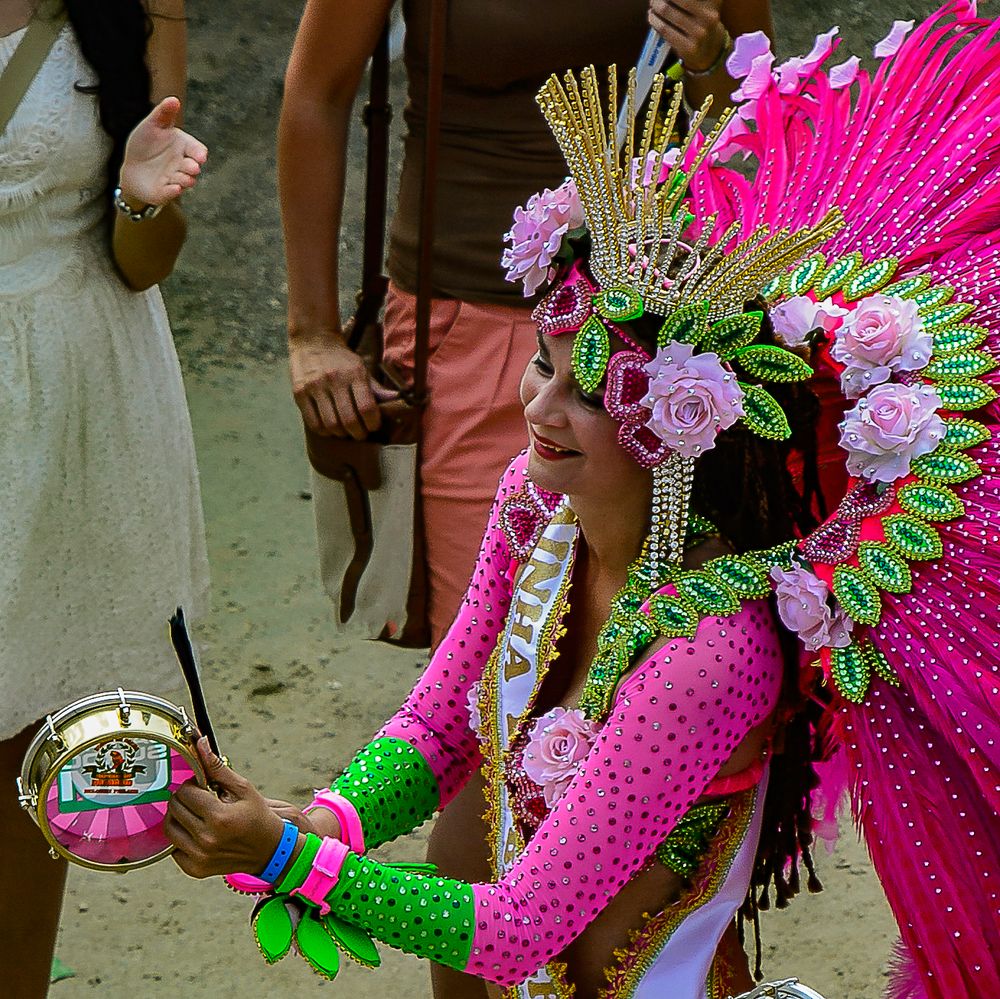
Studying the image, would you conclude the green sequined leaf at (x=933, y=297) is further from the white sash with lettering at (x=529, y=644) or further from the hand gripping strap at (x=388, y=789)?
the hand gripping strap at (x=388, y=789)

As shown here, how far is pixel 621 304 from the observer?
6.55 ft

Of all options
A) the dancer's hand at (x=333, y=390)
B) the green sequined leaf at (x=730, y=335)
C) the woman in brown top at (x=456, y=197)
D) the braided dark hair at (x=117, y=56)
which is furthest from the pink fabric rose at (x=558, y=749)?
the braided dark hair at (x=117, y=56)

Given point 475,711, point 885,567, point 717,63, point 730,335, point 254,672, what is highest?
point 717,63

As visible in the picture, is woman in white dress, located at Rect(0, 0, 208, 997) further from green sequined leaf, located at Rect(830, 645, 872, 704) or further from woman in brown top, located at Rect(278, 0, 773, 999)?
green sequined leaf, located at Rect(830, 645, 872, 704)

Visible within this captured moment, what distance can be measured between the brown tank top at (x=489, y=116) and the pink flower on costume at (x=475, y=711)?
78cm

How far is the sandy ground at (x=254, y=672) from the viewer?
3582 millimetres

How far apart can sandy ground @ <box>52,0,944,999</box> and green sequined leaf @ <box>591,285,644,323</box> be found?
198 centimetres

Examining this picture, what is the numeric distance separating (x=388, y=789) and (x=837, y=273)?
90cm

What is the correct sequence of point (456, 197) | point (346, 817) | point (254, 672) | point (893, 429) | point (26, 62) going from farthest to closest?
point (254, 672)
point (456, 197)
point (26, 62)
point (346, 817)
point (893, 429)

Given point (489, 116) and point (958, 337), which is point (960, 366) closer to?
point (958, 337)

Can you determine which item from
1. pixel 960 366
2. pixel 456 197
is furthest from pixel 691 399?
pixel 456 197

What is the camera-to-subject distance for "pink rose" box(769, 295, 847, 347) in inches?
79.4

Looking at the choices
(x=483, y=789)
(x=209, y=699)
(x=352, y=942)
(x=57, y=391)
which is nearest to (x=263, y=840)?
(x=352, y=942)

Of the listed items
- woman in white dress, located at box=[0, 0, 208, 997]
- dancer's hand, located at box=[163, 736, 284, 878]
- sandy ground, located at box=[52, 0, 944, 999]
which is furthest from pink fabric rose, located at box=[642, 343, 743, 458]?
sandy ground, located at box=[52, 0, 944, 999]
